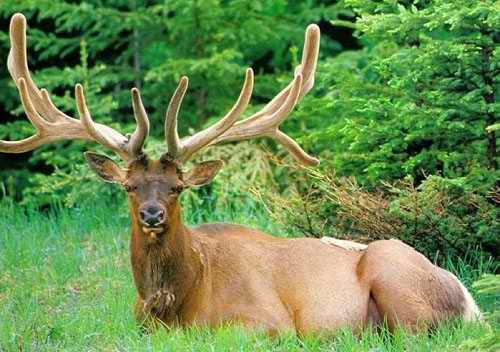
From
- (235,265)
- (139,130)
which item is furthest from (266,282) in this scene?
(139,130)

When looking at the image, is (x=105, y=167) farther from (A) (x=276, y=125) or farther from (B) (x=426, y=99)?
(B) (x=426, y=99)

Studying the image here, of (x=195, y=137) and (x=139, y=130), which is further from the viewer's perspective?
(x=195, y=137)

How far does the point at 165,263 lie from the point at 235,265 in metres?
0.55

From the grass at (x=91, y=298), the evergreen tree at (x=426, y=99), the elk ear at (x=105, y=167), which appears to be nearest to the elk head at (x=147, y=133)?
the elk ear at (x=105, y=167)

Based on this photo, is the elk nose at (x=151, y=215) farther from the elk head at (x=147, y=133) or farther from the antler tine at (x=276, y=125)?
the antler tine at (x=276, y=125)

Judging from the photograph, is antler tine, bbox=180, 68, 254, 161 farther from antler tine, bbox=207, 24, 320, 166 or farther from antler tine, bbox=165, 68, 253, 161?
antler tine, bbox=207, 24, 320, 166

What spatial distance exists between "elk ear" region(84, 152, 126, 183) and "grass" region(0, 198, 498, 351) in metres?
0.89

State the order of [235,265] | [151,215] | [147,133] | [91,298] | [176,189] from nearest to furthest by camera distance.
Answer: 1. [151,215]
2. [176,189]
3. [147,133]
4. [235,265]
5. [91,298]

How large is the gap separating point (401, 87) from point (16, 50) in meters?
2.67

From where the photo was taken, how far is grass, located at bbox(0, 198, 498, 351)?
22.2ft

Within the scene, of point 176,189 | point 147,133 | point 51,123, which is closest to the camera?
point 176,189

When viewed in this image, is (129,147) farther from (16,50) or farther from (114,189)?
(114,189)

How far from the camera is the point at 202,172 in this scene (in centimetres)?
749

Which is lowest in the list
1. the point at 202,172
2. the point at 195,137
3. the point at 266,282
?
the point at 266,282
